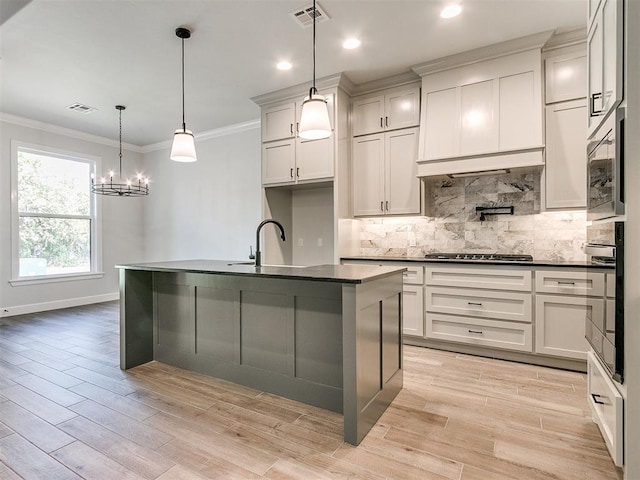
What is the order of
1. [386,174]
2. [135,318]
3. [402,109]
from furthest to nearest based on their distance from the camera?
[386,174] → [402,109] → [135,318]

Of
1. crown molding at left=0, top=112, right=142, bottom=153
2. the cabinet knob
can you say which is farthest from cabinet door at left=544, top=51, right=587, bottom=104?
crown molding at left=0, top=112, right=142, bottom=153

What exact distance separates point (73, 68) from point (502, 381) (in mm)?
5099

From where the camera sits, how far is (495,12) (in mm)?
2834

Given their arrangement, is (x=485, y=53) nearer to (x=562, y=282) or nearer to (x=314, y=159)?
(x=314, y=159)

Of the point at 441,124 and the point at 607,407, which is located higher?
the point at 441,124

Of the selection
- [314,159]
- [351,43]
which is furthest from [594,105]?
[314,159]

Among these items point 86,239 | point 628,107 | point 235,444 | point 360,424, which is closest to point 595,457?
point 360,424

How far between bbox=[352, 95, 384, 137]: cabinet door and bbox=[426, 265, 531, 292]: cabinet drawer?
5.86 feet

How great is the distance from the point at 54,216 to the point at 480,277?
632 centimetres

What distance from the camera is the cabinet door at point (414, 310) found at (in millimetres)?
3617

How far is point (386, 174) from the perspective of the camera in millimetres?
4086

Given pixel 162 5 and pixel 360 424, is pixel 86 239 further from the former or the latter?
pixel 360 424

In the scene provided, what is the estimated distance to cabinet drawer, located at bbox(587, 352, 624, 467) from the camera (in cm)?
159

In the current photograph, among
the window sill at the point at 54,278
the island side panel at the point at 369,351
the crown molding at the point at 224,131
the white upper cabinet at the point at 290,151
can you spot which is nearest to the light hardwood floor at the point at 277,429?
the island side panel at the point at 369,351
